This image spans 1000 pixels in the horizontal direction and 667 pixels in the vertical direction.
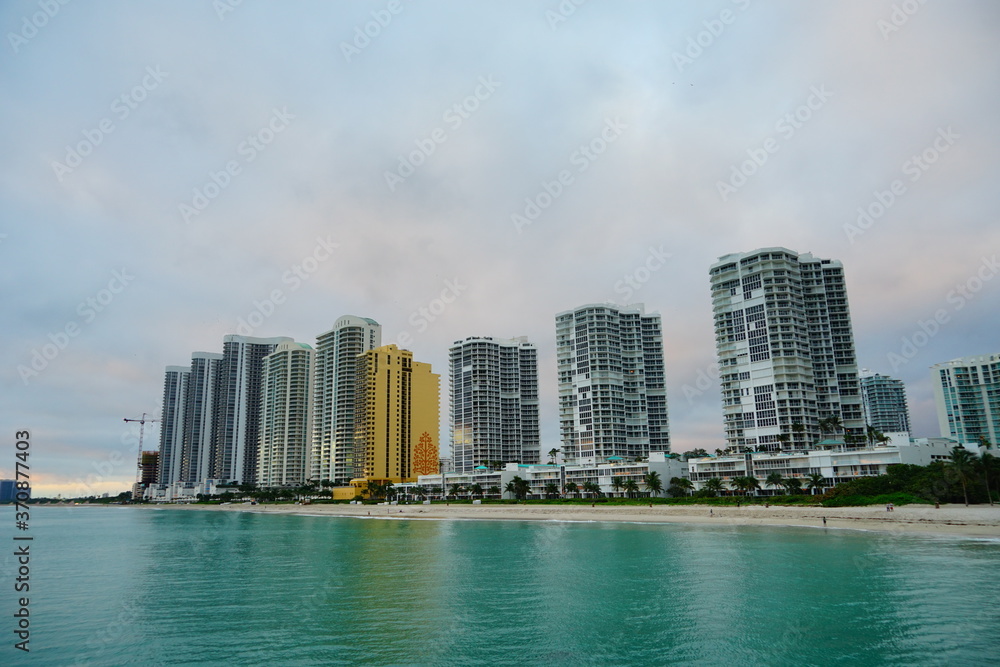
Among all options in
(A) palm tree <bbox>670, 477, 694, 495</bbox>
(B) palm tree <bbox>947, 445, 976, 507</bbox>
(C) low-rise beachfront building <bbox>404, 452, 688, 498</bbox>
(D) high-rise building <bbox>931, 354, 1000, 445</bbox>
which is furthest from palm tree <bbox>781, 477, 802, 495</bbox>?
(D) high-rise building <bbox>931, 354, 1000, 445</bbox>

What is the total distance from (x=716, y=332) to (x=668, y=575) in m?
108

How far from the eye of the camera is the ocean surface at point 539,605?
29.1 metres

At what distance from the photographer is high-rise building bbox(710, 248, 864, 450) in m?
131

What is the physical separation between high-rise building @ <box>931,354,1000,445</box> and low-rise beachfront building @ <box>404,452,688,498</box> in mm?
98612

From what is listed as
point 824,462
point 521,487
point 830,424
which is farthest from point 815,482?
point 521,487

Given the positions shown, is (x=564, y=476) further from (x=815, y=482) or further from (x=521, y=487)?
(x=815, y=482)

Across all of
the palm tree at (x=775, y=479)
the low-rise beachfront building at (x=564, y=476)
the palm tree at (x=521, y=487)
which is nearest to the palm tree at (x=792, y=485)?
the palm tree at (x=775, y=479)

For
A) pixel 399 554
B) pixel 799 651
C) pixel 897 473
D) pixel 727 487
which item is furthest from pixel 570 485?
pixel 799 651

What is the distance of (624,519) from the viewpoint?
106 meters

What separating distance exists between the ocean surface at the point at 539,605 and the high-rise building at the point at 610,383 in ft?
331

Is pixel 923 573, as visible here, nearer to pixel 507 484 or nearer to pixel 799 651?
pixel 799 651

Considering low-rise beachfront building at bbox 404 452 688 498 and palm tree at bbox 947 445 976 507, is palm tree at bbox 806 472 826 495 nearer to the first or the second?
palm tree at bbox 947 445 976 507

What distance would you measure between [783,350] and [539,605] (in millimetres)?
113555

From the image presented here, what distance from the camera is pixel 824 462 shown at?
108750 mm
